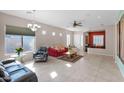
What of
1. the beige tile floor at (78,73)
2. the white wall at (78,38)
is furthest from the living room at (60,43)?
the white wall at (78,38)

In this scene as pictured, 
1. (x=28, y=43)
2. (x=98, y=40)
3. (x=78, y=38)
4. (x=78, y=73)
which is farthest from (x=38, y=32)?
(x=98, y=40)

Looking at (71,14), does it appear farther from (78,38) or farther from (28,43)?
(78,38)

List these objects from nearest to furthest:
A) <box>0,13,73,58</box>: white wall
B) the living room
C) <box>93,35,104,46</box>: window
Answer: the living room
<box>0,13,73,58</box>: white wall
<box>93,35,104,46</box>: window

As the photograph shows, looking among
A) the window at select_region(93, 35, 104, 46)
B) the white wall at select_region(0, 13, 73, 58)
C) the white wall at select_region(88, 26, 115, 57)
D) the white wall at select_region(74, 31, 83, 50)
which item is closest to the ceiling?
the white wall at select_region(0, 13, 73, 58)

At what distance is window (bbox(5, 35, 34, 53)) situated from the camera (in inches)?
201

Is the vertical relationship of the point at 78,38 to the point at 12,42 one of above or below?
above

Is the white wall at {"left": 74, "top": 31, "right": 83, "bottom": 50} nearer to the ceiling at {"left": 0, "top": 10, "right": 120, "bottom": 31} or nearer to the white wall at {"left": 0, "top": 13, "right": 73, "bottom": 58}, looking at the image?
the white wall at {"left": 0, "top": 13, "right": 73, "bottom": 58}

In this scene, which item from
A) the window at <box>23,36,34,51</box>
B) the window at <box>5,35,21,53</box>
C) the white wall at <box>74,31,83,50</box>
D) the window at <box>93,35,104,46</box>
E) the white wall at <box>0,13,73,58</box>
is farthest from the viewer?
the white wall at <box>74,31,83,50</box>

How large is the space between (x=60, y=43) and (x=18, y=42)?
4.61 m

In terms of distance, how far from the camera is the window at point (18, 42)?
512cm

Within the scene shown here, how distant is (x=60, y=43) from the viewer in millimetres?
9445
